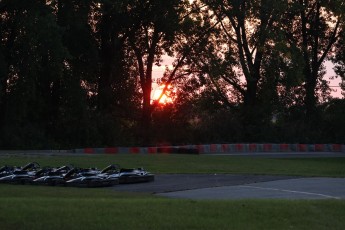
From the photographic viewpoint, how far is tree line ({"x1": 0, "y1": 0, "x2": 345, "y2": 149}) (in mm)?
40188

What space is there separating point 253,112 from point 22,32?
64.2ft

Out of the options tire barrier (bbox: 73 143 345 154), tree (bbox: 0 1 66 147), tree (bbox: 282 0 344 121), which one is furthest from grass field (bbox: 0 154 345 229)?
tree (bbox: 282 0 344 121)

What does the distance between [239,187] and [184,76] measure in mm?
31633

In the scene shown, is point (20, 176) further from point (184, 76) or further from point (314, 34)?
point (314, 34)

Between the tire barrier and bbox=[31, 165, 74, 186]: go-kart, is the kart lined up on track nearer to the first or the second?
bbox=[31, 165, 74, 186]: go-kart

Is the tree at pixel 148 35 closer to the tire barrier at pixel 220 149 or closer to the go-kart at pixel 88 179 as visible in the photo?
the tire barrier at pixel 220 149

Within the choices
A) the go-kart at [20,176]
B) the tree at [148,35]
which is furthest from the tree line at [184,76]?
the go-kart at [20,176]

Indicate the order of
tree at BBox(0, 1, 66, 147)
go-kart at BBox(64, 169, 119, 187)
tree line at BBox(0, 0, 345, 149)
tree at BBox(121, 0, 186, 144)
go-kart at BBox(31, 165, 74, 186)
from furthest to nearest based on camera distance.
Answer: tree at BBox(121, 0, 186, 144)
tree line at BBox(0, 0, 345, 149)
tree at BBox(0, 1, 66, 147)
go-kart at BBox(31, 165, 74, 186)
go-kart at BBox(64, 169, 119, 187)

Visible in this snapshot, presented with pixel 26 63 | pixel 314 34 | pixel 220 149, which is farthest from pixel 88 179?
pixel 314 34

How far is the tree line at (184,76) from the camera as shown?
40188 mm

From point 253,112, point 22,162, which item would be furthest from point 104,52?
point 22,162

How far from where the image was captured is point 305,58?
50500 mm

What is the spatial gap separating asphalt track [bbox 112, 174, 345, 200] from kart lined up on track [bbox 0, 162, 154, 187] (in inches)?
14.3

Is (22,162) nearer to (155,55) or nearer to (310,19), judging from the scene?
(155,55)
